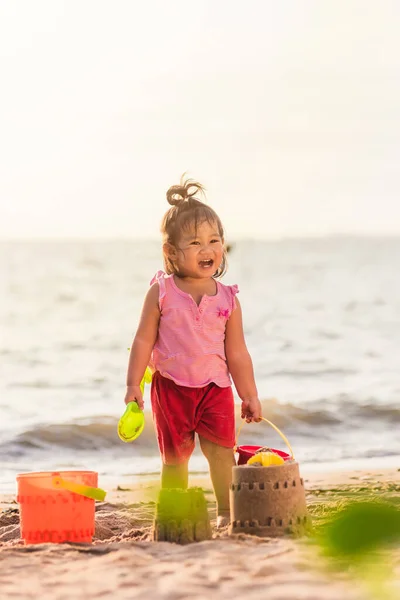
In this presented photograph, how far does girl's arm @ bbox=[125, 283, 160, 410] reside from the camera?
3802 millimetres

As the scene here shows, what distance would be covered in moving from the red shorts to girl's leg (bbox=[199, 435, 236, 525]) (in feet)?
0.10

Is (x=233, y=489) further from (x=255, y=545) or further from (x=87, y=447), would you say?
(x=87, y=447)

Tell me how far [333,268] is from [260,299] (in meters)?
12.0

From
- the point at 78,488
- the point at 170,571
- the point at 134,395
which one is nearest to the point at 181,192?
the point at 134,395

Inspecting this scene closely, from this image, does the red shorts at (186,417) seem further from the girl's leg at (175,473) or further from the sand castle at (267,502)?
the sand castle at (267,502)

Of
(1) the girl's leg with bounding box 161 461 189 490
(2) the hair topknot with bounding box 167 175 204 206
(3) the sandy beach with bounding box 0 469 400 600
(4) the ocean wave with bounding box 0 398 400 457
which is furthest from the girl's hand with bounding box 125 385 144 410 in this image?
(4) the ocean wave with bounding box 0 398 400 457

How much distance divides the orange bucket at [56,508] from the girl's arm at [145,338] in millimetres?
499

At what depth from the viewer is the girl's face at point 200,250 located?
3.84 meters

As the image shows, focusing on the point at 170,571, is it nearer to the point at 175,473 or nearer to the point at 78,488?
the point at 78,488

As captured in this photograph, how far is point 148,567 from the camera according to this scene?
2.59 metres

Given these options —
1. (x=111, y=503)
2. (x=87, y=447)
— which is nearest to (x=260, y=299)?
(x=87, y=447)

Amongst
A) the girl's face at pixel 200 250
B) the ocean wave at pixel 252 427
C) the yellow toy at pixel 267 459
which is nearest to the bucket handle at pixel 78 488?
the yellow toy at pixel 267 459

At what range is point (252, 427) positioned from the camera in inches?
348

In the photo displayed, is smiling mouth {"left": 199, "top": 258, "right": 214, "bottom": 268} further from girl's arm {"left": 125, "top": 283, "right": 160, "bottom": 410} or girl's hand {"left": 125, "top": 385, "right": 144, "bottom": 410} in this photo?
girl's hand {"left": 125, "top": 385, "right": 144, "bottom": 410}
